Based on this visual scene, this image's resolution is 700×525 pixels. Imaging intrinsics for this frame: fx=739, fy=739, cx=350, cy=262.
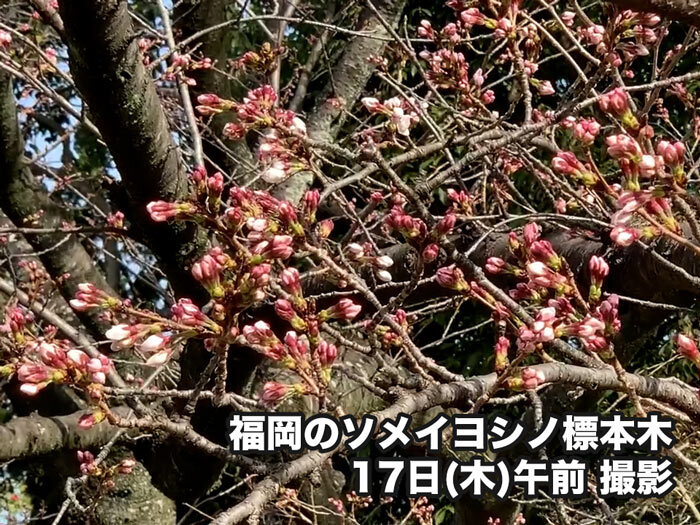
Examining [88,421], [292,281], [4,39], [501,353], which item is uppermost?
[4,39]

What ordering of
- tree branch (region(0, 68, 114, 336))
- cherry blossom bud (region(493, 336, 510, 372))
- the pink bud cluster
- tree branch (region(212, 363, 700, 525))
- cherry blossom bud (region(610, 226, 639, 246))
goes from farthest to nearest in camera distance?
tree branch (region(0, 68, 114, 336))
the pink bud cluster
cherry blossom bud (region(493, 336, 510, 372))
cherry blossom bud (region(610, 226, 639, 246))
tree branch (region(212, 363, 700, 525))

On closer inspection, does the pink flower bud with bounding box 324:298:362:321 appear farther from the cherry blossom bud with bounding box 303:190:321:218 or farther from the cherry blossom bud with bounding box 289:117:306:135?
the cherry blossom bud with bounding box 289:117:306:135

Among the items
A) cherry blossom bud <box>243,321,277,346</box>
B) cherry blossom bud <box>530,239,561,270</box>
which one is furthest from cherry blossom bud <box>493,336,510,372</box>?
cherry blossom bud <box>243,321,277,346</box>

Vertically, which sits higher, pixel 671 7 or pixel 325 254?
pixel 671 7

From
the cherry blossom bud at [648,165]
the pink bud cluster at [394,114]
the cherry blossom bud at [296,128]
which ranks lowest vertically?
the cherry blossom bud at [648,165]

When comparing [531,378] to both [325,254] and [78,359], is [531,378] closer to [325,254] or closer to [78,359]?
[325,254]

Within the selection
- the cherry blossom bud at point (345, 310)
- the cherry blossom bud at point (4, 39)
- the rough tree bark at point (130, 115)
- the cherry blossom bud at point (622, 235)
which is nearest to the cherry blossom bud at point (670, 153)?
the cherry blossom bud at point (622, 235)

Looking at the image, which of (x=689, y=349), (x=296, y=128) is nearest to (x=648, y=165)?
(x=689, y=349)

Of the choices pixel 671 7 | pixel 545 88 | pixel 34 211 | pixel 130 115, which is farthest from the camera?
pixel 34 211

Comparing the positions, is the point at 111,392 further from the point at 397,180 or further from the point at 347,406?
the point at 347,406

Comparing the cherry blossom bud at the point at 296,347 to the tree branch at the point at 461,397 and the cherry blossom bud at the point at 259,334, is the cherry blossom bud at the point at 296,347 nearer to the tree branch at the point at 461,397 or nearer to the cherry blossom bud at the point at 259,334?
the cherry blossom bud at the point at 259,334

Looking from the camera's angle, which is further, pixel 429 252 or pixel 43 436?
pixel 43 436

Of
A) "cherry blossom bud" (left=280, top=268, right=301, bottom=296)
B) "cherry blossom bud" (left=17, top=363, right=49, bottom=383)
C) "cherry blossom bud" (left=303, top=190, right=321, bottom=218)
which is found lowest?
"cherry blossom bud" (left=17, top=363, right=49, bottom=383)

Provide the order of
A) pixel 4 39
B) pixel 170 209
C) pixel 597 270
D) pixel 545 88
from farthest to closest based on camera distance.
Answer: pixel 4 39 < pixel 545 88 < pixel 597 270 < pixel 170 209
